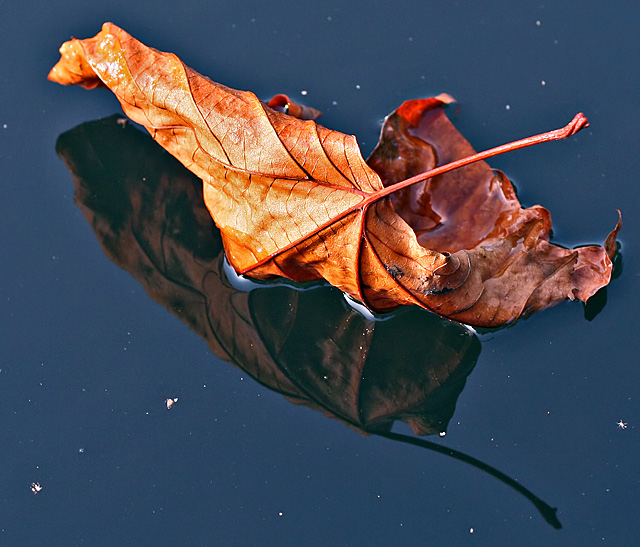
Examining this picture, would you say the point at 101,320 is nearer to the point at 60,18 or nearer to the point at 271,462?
the point at 271,462

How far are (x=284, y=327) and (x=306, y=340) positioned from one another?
5cm

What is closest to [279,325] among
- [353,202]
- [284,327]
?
Result: [284,327]

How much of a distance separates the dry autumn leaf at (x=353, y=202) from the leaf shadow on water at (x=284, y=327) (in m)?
0.07

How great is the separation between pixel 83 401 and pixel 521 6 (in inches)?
50.0

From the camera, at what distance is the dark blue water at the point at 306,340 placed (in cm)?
134

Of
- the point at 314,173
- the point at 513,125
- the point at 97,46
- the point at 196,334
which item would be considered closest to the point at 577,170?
the point at 513,125

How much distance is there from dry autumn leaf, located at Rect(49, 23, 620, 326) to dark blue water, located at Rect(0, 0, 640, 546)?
3.2 inches

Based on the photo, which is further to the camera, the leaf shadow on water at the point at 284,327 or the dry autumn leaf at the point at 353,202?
the leaf shadow on water at the point at 284,327

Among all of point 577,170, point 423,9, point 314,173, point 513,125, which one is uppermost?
point 423,9

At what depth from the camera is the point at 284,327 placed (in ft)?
4.77

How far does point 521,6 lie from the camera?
1627 millimetres

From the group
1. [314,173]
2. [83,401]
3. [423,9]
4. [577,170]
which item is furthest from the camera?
[423,9]

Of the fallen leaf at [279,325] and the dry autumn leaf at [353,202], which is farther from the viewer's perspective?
the fallen leaf at [279,325]

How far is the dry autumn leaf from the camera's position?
4.19 feet
